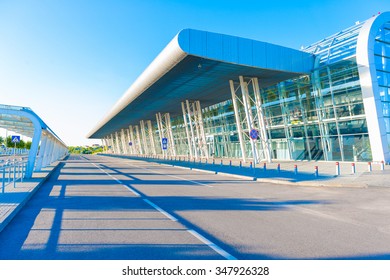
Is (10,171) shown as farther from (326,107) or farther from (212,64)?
(326,107)

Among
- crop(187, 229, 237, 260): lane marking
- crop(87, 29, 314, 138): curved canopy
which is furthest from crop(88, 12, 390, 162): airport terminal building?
crop(187, 229, 237, 260): lane marking

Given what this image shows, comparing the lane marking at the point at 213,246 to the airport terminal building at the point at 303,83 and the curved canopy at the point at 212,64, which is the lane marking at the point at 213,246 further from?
the curved canopy at the point at 212,64

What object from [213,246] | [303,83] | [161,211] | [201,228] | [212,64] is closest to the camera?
[213,246]

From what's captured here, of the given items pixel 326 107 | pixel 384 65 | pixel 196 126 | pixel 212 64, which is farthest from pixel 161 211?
pixel 196 126

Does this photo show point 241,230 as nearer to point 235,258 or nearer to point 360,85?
point 235,258

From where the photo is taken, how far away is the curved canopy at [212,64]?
20.7 m

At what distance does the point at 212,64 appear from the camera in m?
23.3

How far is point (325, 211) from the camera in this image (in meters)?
8.24

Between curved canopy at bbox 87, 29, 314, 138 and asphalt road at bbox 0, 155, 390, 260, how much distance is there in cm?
1343

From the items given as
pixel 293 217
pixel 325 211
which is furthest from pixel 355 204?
pixel 293 217

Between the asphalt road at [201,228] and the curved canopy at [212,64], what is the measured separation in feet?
44.0

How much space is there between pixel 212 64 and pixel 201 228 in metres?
18.9

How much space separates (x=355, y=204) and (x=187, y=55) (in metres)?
15.4

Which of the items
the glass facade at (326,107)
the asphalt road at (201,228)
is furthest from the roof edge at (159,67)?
the glass facade at (326,107)
